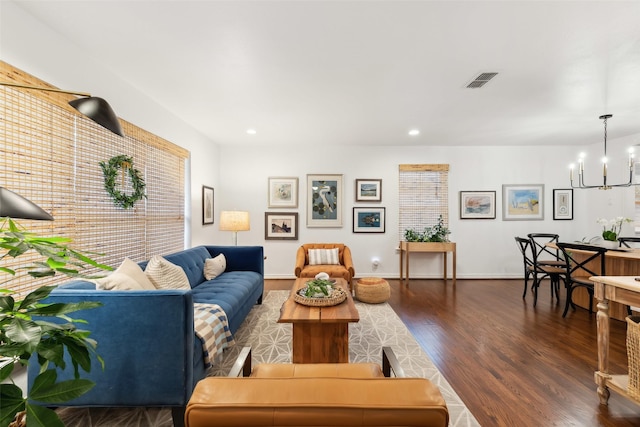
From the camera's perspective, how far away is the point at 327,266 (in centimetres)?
444

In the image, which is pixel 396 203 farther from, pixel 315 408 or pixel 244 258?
pixel 315 408

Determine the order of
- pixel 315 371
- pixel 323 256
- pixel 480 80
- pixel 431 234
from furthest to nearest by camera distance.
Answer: pixel 431 234 < pixel 323 256 < pixel 480 80 < pixel 315 371

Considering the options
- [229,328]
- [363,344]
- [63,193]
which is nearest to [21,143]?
[63,193]

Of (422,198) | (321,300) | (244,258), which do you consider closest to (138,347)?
(321,300)

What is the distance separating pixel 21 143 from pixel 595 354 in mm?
4857

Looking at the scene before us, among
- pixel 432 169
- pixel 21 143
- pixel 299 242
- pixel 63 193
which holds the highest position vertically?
pixel 432 169

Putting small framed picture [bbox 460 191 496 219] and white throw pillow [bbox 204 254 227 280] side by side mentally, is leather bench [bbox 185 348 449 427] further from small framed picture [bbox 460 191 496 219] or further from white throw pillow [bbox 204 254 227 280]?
small framed picture [bbox 460 191 496 219]

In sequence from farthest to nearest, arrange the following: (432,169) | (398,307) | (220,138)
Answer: (432,169)
(220,138)
(398,307)

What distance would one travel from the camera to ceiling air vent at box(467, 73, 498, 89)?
2652 mm

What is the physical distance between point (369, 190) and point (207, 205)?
2.98m

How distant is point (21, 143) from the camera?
184 centimetres

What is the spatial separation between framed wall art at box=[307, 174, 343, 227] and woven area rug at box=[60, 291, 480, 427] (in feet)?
6.37

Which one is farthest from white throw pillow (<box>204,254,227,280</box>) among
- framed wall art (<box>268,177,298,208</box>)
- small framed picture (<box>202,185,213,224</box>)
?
framed wall art (<box>268,177,298,208</box>)

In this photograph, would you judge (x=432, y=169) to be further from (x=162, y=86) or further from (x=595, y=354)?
(x=162, y=86)
